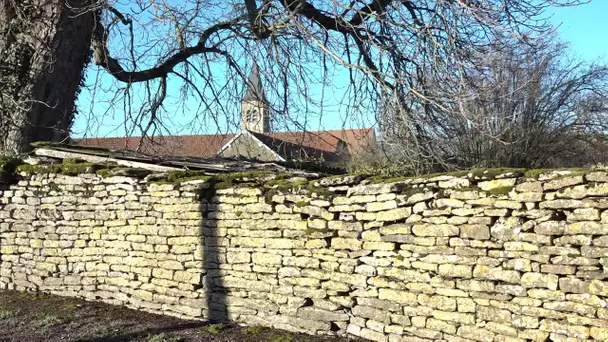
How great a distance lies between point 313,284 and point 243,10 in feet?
18.2

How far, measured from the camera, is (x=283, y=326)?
18.0 feet

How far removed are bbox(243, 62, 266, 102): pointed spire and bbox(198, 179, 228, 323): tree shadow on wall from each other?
13.1 ft

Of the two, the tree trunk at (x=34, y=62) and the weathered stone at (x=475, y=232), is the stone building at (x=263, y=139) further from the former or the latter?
the weathered stone at (x=475, y=232)

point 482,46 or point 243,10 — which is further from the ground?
point 243,10

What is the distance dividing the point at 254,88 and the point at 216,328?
5.49m

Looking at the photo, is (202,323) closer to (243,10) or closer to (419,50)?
(419,50)

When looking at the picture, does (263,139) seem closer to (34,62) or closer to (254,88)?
(254,88)

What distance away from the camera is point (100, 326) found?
588 centimetres

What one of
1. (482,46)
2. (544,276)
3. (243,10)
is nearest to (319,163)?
(243,10)

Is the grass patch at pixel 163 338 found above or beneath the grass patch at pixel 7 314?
beneath

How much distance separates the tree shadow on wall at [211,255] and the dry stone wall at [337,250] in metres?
0.02

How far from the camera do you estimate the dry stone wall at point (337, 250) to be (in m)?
3.95

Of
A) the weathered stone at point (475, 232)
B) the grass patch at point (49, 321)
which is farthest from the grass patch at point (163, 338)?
the weathered stone at point (475, 232)

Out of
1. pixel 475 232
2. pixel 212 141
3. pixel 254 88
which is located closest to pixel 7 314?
pixel 475 232
